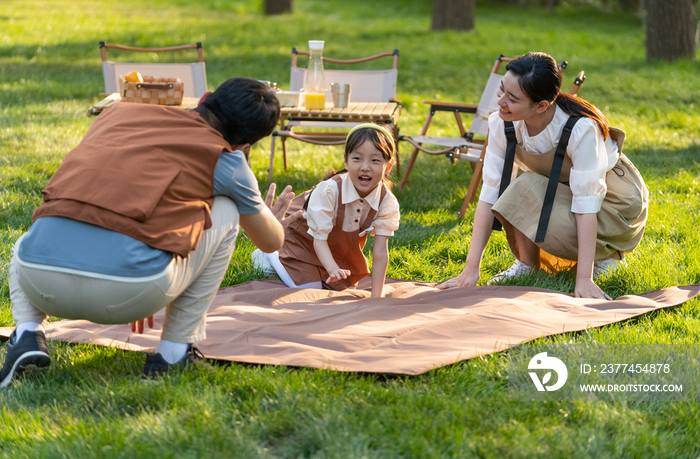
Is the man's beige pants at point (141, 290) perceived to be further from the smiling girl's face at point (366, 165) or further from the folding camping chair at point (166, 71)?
the folding camping chair at point (166, 71)

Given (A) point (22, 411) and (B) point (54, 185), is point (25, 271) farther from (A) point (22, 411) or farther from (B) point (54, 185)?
(A) point (22, 411)

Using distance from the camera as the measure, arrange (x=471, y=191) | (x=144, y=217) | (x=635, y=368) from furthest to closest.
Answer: (x=471, y=191)
(x=635, y=368)
(x=144, y=217)

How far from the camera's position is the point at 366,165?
3.28m

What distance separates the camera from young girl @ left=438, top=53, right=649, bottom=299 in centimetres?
320

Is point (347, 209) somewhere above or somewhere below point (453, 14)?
below

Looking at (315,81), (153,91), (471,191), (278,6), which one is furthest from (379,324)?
(278,6)

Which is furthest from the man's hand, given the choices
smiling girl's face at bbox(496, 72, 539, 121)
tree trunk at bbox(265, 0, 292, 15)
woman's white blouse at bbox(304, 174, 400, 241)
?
tree trunk at bbox(265, 0, 292, 15)

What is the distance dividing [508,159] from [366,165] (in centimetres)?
86

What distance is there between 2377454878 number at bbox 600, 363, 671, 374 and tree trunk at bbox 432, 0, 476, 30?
45.6 ft

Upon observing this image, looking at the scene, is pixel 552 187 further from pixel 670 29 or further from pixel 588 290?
pixel 670 29

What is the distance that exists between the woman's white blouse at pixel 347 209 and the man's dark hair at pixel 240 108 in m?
1.12

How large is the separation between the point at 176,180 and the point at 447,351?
124 cm

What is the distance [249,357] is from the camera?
2.51 m

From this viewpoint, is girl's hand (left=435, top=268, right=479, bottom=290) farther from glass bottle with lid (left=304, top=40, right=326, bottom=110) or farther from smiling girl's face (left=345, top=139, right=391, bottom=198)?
Answer: glass bottle with lid (left=304, top=40, right=326, bottom=110)
